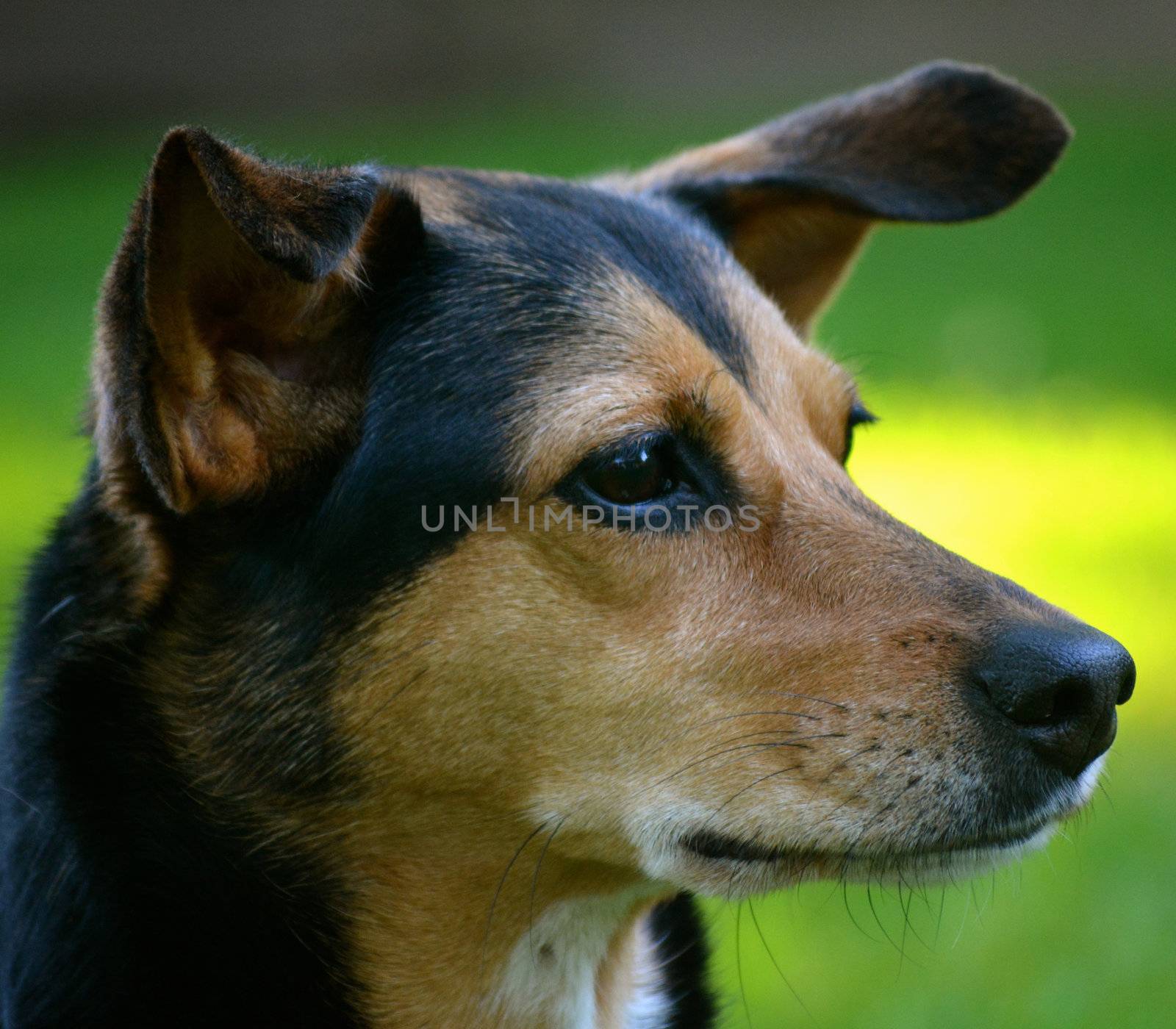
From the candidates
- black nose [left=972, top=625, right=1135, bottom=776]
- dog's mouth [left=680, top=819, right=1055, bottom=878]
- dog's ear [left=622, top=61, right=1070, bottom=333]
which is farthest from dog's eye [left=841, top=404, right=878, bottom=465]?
dog's mouth [left=680, top=819, right=1055, bottom=878]

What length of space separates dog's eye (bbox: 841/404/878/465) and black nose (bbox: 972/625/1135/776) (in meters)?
0.96

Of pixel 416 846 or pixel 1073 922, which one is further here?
pixel 1073 922

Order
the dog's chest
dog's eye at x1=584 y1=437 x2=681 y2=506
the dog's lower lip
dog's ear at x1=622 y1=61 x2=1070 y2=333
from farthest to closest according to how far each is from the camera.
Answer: dog's ear at x1=622 y1=61 x2=1070 y2=333 < the dog's chest < dog's eye at x1=584 y1=437 x2=681 y2=506 < the dog's lower lip

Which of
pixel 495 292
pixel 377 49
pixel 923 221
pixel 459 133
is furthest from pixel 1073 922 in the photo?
pixel 377 49

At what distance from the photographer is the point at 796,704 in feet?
9.29

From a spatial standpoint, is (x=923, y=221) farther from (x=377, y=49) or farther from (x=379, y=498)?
(x=377, y=49)

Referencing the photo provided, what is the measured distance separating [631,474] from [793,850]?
2.66ft

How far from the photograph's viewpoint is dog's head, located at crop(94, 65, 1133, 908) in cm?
277

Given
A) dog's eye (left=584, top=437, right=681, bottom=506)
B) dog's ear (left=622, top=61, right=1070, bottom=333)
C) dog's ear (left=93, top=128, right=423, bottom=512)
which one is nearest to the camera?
dog's ear (left=93, top=128, right=423, bottom=512)

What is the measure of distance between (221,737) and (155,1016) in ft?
1.88

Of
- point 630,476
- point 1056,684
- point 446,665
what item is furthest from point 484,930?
point 1056,684

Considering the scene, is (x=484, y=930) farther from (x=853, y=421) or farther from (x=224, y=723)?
(x=853, y=421)

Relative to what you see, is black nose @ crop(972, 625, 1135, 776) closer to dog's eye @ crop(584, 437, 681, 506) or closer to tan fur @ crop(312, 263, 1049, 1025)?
tan fur @ crop(312, 263, 1049, 1025)

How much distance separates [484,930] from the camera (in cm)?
310
